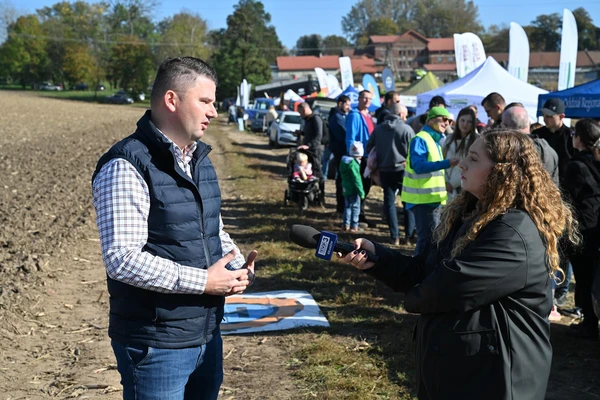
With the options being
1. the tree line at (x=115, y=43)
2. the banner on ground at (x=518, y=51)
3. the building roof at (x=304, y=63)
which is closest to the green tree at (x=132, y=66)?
the tree line at (x=115, y=43)

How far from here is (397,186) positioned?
9.55m

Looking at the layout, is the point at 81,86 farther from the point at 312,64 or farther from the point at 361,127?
the point at 361,127

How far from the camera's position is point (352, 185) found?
32.8 feet

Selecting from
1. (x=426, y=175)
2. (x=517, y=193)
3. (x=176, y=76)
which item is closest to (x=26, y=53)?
(x=426, y=175)

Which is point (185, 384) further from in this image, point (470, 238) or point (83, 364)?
point (83, 364)

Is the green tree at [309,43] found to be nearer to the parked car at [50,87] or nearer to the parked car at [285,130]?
the parked car at [50,87]

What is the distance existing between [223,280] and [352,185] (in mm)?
7483

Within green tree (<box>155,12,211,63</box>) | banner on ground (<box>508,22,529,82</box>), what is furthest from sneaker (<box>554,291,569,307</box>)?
green tree (<box>155,12,211,63</box>)

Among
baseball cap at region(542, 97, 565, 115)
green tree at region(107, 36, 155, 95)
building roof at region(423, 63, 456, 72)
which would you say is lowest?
baseball cap at region(542, 97, 565, 115)

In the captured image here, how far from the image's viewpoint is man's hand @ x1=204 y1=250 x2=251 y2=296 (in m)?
2.58

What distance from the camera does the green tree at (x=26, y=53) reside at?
332 feet

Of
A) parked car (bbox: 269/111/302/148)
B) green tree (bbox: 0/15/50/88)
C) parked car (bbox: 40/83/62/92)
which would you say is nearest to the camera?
parked car (bbox: 269/111/302/148)

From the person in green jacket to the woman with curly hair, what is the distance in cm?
723

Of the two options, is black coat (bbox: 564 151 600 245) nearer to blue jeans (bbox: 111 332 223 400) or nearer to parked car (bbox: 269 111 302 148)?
blue jeans (bbox: 111 332 223 400)
